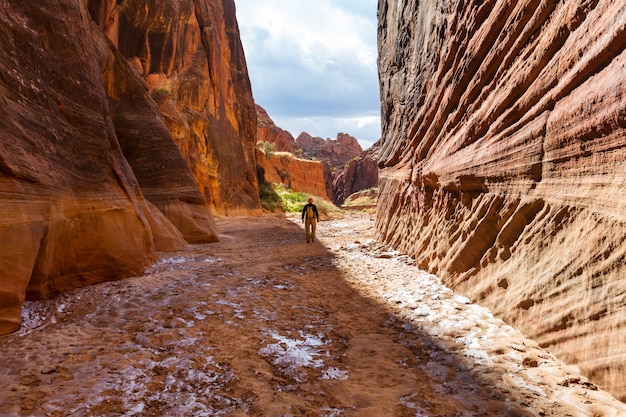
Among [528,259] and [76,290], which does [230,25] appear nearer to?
[76,290]

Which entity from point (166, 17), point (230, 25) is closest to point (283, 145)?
point (230, 25)

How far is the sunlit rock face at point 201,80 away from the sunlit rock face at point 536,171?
36.8 ft

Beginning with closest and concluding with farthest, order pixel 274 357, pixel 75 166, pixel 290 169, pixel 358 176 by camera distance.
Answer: pixel 274 357 < pixel 75 166 < pixel 290 169 < pixel 358 176

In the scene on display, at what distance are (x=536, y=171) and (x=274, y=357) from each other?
292 centimetres

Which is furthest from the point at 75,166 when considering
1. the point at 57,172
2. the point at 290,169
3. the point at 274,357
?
the point at 290,169

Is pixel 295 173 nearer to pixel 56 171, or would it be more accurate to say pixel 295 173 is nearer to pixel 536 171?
pixel 56 171

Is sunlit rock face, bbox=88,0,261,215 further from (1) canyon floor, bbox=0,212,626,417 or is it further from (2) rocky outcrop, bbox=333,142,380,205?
(2) rocky outcrop, bbox=333,142,380,205

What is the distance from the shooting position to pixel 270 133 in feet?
185

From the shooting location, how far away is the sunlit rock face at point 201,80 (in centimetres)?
1598

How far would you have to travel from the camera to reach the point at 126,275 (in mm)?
5168

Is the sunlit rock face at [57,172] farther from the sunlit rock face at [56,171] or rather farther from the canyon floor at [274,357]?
the canyon floor at [274,357]

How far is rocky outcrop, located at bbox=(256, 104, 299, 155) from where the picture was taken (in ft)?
178

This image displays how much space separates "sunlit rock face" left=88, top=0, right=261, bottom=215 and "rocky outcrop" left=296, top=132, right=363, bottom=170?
189ft

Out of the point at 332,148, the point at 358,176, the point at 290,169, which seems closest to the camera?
the point at 290,169
